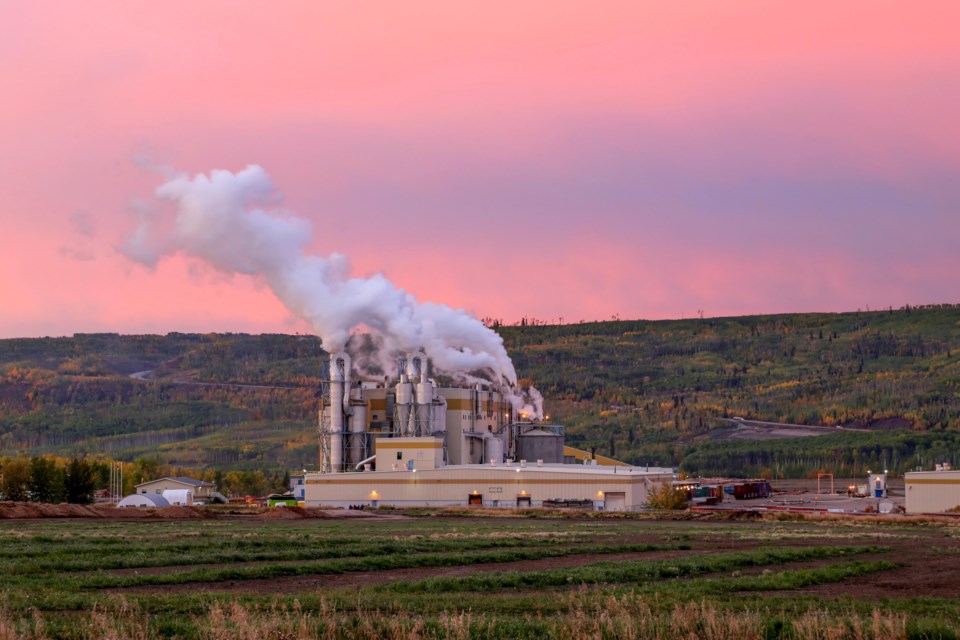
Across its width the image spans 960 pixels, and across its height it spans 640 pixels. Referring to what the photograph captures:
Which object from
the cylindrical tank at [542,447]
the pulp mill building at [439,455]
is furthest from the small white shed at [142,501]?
the cylindrical tank at [542,447]

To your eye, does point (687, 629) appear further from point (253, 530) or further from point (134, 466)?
point (134, 466)

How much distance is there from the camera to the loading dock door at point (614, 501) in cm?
10321

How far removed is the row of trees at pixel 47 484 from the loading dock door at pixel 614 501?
4609cm

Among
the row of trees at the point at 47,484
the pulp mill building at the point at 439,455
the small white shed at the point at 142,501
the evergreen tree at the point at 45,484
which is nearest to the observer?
the pulp mill building at the point at 439,455

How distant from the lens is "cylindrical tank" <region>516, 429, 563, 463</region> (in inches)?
5049

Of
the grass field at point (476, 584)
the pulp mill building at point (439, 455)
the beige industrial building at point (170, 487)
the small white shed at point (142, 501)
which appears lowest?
the grass field at point (476, 584)

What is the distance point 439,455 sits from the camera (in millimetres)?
110500

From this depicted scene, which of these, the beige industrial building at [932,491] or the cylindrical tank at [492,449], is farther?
the cylindrical tank at [492,449]

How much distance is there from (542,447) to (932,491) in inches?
1585

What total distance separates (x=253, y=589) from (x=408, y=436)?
79210 mm

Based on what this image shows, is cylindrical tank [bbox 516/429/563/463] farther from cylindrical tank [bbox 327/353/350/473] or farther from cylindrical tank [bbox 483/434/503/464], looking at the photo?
cylindrical tank [bbox 327/353/350/473]

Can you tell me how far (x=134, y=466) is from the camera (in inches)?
6919

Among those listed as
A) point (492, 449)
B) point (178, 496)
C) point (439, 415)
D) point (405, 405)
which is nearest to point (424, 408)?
point (405, 405)

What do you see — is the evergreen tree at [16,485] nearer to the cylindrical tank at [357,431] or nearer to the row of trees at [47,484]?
the row of trees at [47,484]
